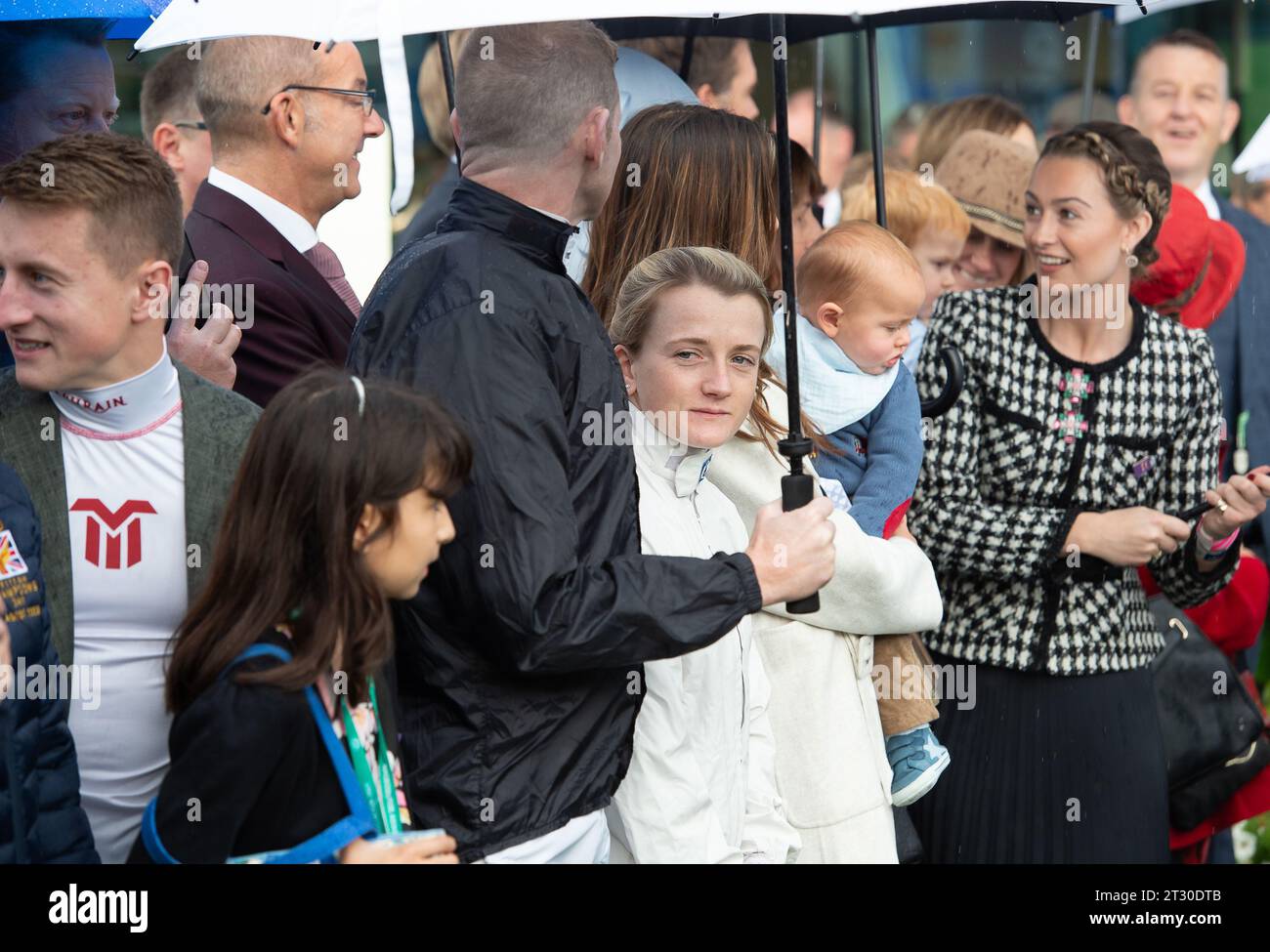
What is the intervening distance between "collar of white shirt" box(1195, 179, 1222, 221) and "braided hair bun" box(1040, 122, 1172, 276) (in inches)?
68.3

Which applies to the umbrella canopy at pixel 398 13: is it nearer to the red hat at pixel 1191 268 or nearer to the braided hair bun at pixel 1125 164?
the braided hair bun at pixel 1125 164

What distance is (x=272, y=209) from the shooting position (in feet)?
13.3

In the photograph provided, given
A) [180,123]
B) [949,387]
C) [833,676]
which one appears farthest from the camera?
[180,123]

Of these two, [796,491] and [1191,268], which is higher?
[1191,268]

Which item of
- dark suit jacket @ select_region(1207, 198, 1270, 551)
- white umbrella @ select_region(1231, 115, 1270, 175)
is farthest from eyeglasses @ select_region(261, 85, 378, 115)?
dark suit jacket @ select_region(1207, 198, 1270, 551)

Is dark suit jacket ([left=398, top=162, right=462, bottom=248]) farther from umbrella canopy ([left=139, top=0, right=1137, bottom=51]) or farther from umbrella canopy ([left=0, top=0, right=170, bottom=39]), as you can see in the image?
umbrella canopy ([left=139, top=0, right=1137, bottom=51])

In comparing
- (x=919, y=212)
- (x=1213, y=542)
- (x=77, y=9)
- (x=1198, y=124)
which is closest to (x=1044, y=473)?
(x=1213, y=542)

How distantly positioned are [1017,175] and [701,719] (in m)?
3.09

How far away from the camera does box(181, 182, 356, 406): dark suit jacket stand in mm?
3695

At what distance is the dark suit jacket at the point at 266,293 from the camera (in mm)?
3695

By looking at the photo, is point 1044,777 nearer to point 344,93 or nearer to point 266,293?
point 266,293

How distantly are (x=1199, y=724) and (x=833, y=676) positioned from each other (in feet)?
4.69

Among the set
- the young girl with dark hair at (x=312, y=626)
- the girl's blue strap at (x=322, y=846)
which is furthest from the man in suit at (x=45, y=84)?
the girl's blue strap at (x=322, y=846)

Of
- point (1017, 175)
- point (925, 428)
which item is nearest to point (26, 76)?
point (925, 428)
